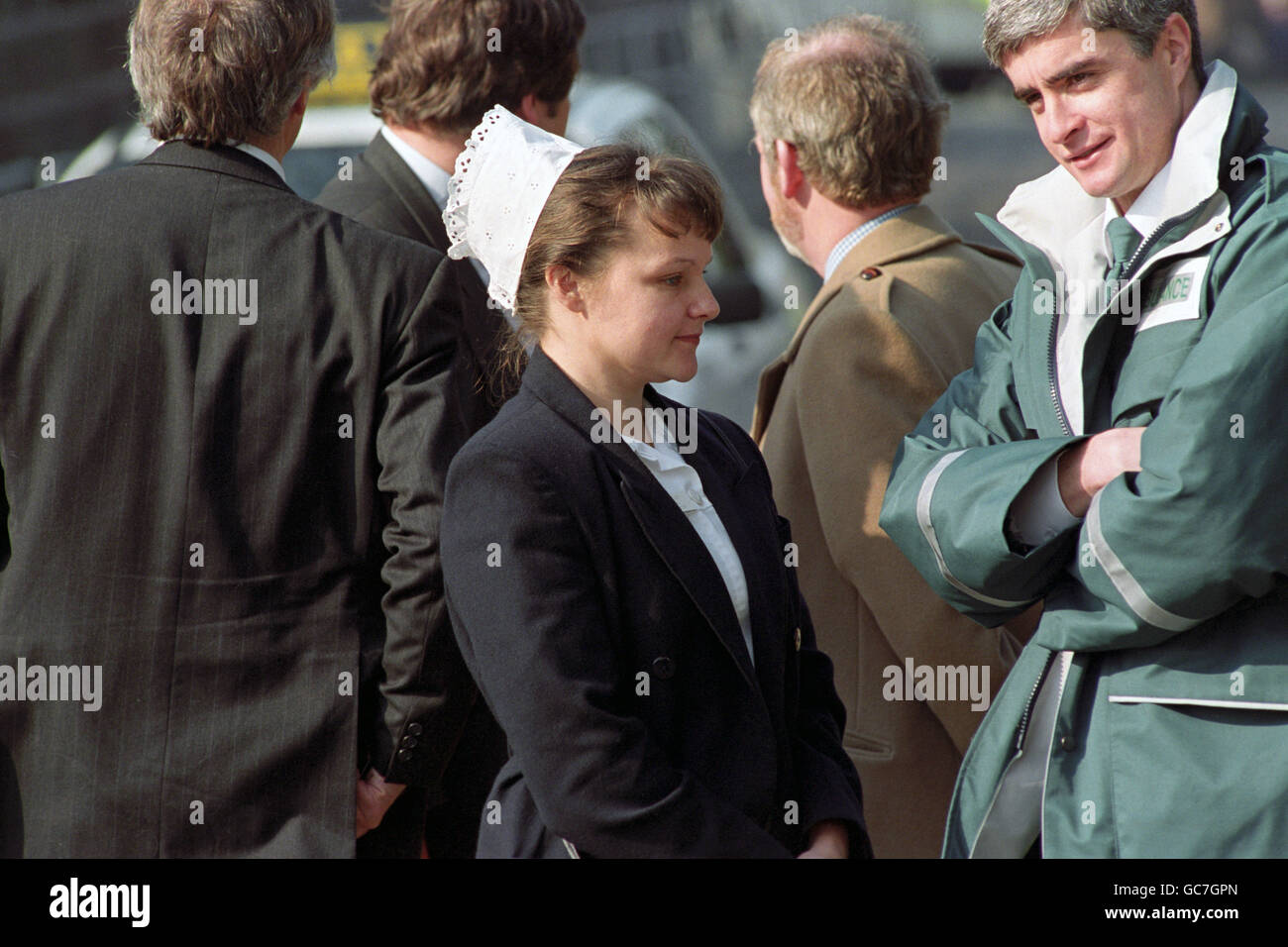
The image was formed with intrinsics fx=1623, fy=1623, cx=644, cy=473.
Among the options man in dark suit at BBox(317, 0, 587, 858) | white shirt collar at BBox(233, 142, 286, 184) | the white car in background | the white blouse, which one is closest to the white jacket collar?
the white blouse

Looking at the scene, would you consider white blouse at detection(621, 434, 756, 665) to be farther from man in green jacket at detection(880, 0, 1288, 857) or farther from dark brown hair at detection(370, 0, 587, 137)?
dark brown hair at detection(370, 0, 587, 137)

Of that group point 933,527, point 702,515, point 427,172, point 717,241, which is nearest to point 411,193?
point 427,172

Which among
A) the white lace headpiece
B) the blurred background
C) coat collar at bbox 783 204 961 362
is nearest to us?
the white lace headpiece

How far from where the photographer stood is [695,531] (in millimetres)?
2273

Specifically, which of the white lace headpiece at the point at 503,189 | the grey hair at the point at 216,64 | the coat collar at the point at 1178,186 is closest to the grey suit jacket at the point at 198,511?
the grey hair at the point at 216,64

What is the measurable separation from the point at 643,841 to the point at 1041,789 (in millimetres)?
590

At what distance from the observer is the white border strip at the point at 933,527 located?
231 cm

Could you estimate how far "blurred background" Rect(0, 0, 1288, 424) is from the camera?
23.2 feet

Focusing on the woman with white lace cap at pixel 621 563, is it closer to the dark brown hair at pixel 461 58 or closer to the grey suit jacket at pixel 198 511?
the grey suit jacket at pixel 198 511

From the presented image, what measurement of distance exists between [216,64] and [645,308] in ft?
2.91

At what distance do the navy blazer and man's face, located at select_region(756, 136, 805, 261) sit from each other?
1.14 metres

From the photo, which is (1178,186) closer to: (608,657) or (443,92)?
(608,657)
